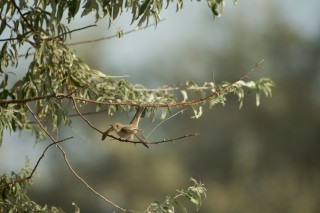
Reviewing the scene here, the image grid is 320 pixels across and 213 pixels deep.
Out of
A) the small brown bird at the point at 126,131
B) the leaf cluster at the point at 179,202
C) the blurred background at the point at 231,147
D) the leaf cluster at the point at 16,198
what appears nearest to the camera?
the small brown bird at the point at 126,131

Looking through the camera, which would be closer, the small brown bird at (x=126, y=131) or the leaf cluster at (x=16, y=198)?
the small brown bird at (x=126, y=131)

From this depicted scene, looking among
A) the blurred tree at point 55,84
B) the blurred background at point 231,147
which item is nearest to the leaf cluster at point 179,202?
the blurred tree at point 55,84

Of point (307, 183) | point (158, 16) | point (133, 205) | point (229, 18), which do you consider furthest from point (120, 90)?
point (229, 18)

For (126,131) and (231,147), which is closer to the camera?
(126,131)

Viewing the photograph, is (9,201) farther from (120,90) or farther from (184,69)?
(184,69)

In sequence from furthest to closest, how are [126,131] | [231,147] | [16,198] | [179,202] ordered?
[231,147] → [16,198] → [179,202] → [126,131]

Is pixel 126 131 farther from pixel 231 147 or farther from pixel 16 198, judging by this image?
pixel 231 147

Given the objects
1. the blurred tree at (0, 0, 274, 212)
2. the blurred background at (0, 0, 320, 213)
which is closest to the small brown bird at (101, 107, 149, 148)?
the blurred tree at (0, 0, 274, 212)

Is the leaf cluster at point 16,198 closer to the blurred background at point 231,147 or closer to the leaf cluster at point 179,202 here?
the leaf cluster at point 179,202

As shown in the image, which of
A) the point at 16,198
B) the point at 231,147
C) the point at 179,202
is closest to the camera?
the point at 179,202

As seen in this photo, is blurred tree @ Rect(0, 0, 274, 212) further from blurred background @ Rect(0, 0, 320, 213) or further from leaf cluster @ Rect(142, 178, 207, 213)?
blurred background @ Rect(0, 0, 320, 213)

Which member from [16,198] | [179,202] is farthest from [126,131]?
[16,198]

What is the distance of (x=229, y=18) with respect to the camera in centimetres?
1956

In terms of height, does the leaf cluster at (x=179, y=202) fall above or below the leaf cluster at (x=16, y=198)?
above
